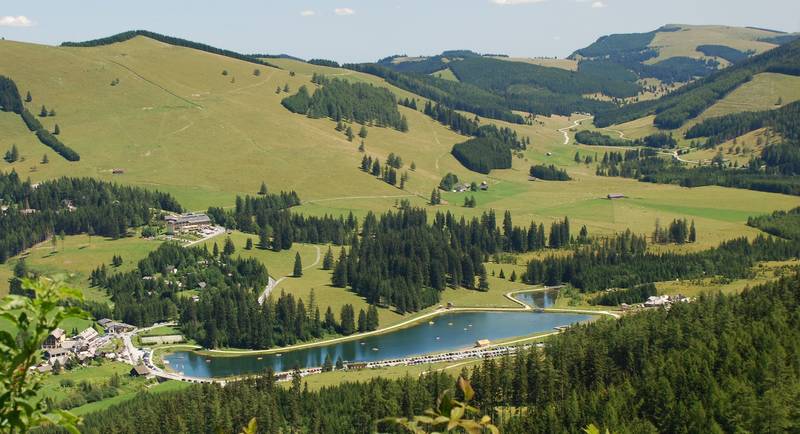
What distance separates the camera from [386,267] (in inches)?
6339

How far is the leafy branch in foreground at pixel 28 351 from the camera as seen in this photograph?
10.4 metres

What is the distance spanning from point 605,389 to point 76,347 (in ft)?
238

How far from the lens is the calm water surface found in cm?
11794

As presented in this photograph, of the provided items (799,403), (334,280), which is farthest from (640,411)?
(334,280)

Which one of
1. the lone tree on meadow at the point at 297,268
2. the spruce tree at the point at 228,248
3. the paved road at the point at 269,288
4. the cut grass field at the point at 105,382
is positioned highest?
the spruce tree at the point at 228,248

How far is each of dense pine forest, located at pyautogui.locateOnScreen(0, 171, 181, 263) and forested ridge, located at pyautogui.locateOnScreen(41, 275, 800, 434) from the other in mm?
78969

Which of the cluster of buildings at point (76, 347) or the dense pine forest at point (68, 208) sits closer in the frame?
the cluster of buildings at point (76, 347)

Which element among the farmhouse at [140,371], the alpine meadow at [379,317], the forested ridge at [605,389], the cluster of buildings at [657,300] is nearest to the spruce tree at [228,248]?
the alpine meadow at [379,317]

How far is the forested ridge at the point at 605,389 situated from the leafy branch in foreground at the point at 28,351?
53776 millimetres

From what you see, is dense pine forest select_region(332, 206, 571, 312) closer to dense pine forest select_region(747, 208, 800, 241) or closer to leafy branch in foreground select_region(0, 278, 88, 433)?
dense pine forest select_region(747, 208, 800, 241)

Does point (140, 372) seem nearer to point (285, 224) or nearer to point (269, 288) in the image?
point (269, 288)

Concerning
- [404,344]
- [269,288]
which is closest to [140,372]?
[404,344]

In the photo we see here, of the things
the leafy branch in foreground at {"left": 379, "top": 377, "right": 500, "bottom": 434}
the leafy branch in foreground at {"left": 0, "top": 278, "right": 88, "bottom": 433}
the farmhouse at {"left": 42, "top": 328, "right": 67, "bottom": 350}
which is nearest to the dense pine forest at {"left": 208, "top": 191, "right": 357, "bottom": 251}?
the farmhouse at {"left": 42, "top": 328, "right": 67, "bottom": 350}

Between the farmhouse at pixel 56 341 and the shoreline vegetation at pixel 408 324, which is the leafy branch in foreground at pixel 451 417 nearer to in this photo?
the shoreline vegetation at pixel 408 324
